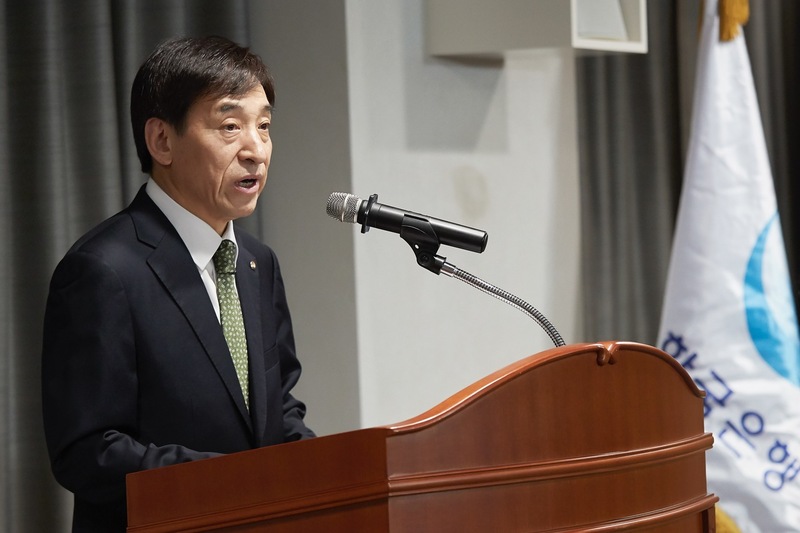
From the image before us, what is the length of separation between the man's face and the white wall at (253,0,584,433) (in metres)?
0.90

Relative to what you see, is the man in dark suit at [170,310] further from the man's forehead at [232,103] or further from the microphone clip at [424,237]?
the microphone clip at [424,237]

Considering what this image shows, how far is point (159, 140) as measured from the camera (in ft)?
5.47

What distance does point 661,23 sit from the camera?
370cm

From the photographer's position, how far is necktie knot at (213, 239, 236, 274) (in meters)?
1.70

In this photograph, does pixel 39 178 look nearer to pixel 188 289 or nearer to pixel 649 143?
pixel 188 289

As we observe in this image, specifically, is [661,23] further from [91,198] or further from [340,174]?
[91,198]

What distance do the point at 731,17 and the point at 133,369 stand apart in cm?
233

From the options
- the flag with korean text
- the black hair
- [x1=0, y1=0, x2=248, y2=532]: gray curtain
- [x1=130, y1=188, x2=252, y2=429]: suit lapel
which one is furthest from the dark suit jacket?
the flag with korean text

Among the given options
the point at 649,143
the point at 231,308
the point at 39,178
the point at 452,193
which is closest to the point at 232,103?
the point at 231,308

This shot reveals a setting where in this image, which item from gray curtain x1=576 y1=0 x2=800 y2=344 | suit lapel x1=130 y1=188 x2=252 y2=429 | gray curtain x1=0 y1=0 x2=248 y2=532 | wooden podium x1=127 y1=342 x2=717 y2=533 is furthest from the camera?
gray curtain x1=576 y1=0 x2=800 y2=344

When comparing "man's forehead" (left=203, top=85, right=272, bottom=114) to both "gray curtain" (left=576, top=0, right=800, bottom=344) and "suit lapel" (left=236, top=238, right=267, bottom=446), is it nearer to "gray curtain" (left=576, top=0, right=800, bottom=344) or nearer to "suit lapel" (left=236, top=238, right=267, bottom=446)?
"suit lapel" (left=236, top=238, right=267, bottom=446)

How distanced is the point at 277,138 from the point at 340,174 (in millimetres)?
228

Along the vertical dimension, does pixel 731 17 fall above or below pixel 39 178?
above

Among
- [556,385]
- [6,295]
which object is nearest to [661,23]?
[6,295]
